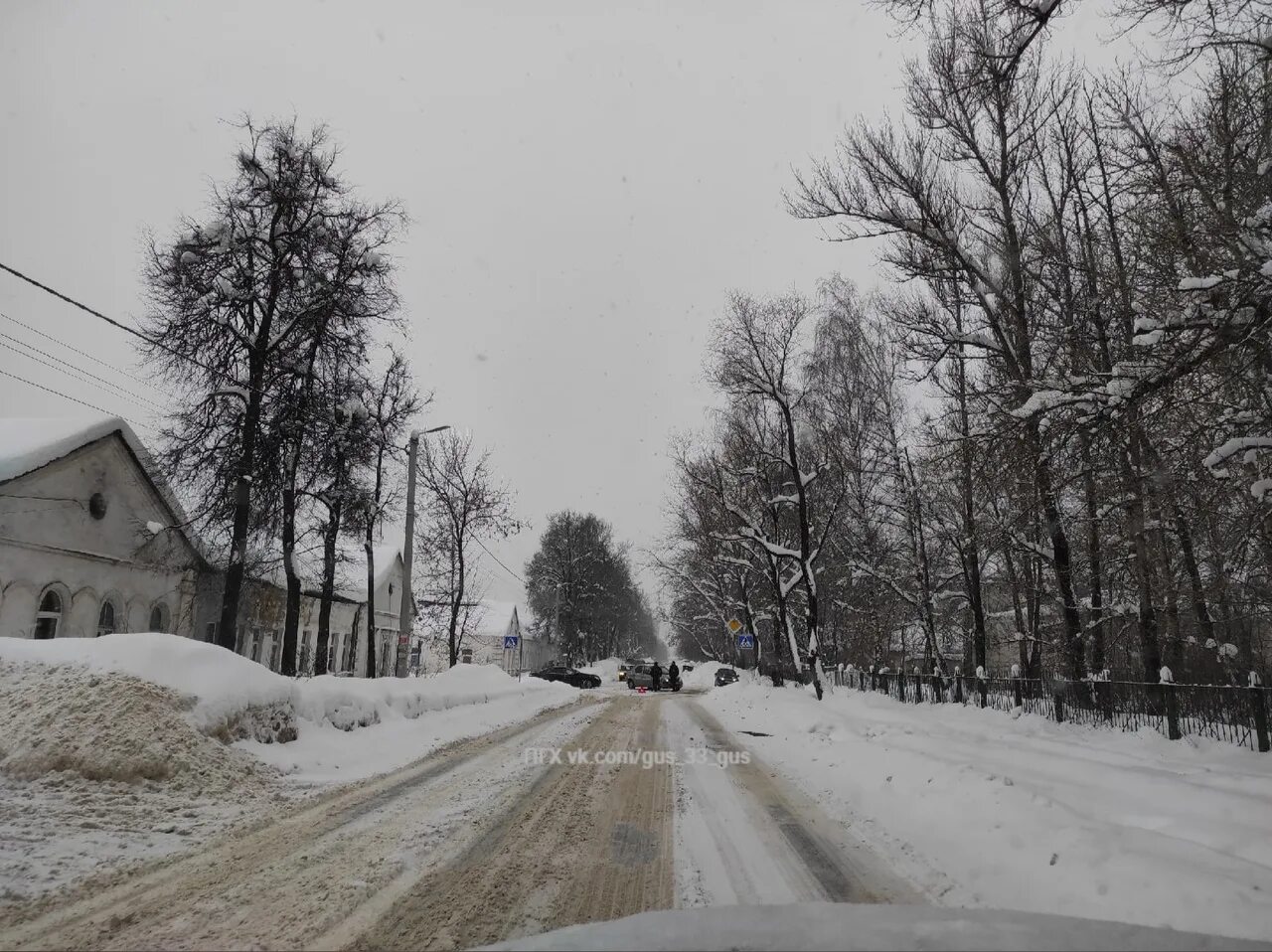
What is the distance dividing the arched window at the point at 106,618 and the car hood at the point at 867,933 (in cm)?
2238

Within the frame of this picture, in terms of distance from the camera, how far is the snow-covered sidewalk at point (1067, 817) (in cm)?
443

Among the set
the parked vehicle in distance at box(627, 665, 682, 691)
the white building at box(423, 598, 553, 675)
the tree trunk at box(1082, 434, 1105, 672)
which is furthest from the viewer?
the white building at box(423, 598, 553, 675)

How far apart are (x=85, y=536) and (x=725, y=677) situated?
107 feet

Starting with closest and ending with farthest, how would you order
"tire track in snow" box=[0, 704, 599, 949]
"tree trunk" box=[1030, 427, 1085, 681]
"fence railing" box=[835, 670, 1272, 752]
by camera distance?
"tire track in snow" box=[0, 704, 599, 949]
"fence railing" box=[835, 670, 1272, 752]
"tree trunk" box=[1030, 427, 1085, 681]

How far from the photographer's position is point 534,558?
71.8m

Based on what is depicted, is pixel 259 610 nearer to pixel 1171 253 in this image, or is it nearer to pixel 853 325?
pixel 853 325

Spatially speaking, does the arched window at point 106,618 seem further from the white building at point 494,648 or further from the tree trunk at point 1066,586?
the white building at point 494,648

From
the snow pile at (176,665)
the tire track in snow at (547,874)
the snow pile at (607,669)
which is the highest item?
the snow pile at (176,665)

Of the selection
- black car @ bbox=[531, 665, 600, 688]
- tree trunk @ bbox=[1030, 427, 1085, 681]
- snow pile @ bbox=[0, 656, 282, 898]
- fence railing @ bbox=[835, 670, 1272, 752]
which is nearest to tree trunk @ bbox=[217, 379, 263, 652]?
snow pile @ bbox=[0, 656, 282, 898]

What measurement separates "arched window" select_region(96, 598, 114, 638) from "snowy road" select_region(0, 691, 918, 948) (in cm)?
1632

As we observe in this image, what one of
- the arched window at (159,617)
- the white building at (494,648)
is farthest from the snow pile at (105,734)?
the white building at (494,648)

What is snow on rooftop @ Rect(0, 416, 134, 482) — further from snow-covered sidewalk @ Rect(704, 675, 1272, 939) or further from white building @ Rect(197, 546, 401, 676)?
snow-covered sidewalk @ Rect(704, 675, 1272, 939)

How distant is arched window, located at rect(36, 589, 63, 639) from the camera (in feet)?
59.6

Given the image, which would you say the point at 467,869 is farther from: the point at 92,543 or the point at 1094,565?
the point at 92,543
